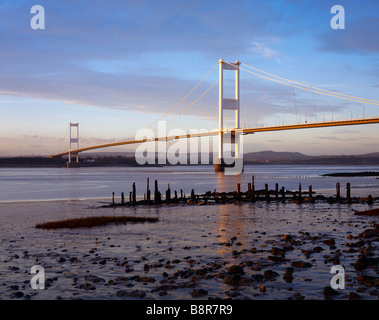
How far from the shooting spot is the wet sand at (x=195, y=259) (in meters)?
7.60

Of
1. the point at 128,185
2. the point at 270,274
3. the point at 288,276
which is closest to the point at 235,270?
the point at 270,274

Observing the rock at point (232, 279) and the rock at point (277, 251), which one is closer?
the rock at point (232, 279)

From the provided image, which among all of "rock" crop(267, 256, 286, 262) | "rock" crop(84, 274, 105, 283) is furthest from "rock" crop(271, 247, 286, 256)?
"rock" crop(84, 274, 105, 283)

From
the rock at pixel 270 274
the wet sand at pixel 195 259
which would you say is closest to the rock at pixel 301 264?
the wet sand at pixel 195 259

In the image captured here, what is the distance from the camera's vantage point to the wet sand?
7602 mm

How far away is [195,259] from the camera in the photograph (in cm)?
1002

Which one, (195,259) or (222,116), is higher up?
(222,116)

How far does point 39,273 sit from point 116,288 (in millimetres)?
2029

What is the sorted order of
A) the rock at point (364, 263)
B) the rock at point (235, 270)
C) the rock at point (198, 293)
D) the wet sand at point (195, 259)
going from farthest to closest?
1. the rock at point (364, 263)
2. the rock at point (235, 270)
3. the wet sand at point (195, 259)
4. the rock at point (198, 293)

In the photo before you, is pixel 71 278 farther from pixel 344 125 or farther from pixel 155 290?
pixel 344 125

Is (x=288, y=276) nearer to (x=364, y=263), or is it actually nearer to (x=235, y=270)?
(x=235, y=270)

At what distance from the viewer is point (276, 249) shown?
34.7ft

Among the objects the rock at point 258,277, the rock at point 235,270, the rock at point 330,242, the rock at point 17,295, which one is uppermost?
the rock at point 330,242

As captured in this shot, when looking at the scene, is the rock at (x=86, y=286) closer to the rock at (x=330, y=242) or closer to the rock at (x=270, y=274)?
the rock at (x=270, y=274)
